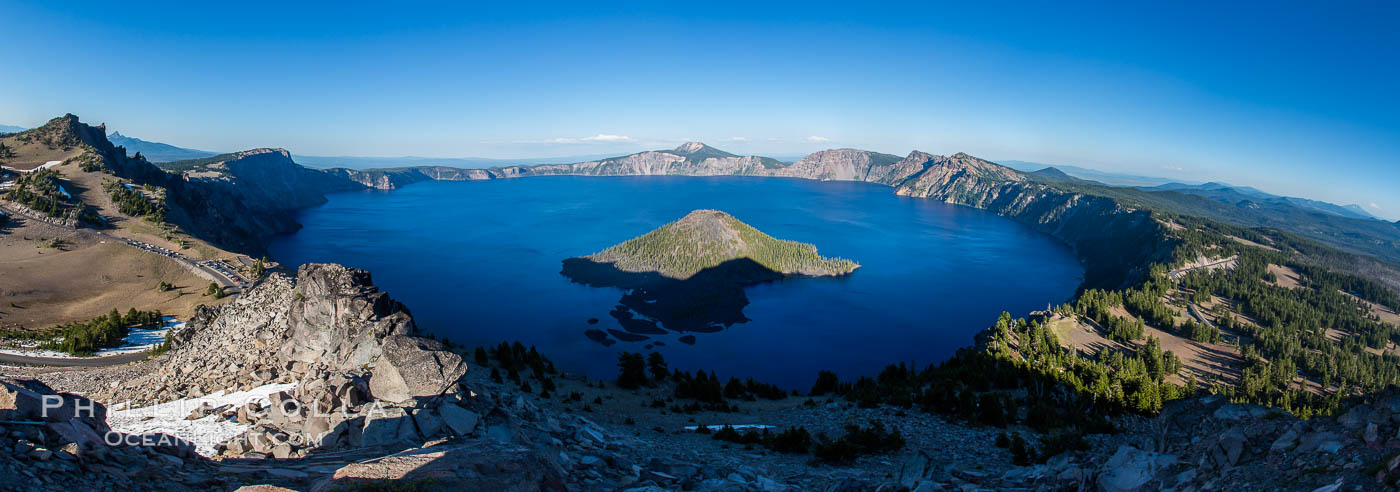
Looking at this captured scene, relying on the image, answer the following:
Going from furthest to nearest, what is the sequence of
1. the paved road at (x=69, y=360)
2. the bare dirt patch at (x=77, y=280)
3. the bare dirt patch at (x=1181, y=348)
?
the bare dirt patch at (x=1181, y=348) → the bare dirt patch at (x=77, y=280) → the paved road at (x=69, y=360)

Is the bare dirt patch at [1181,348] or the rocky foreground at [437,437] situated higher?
the rocky foreground at [437,437]

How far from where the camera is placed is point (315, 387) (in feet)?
56.6

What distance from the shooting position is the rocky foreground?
9859 millimetres

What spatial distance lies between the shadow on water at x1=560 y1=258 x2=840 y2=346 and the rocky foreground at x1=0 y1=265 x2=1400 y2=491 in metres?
55.1

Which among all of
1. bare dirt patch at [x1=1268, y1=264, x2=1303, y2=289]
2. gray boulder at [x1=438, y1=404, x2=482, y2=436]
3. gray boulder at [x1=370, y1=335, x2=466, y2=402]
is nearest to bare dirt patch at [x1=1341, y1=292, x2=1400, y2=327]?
bare dirt patch at [x1=1268, y1=264, x2=1303, y2=289]

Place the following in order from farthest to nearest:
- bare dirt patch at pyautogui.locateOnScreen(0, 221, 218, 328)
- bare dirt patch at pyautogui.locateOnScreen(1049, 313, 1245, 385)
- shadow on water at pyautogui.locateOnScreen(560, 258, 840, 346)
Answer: shadow on water at pyautogui.locateOnScreen(560, 258, 840, 346), bare dirt patch at pyautogui.locateOnScreen(1049, 313, 1245, 385), bare dirt patch at pyautogui.locateOnScreen(0, 221, 218, 328)

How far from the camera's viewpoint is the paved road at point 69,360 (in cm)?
3416

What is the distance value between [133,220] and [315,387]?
79.6 metres

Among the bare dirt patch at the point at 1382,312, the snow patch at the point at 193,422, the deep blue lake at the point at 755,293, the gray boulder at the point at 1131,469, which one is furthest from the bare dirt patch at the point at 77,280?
the bare dirt patch at the point at 1382,312

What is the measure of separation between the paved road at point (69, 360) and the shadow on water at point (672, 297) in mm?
48959

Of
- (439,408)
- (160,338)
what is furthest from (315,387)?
(160,338)

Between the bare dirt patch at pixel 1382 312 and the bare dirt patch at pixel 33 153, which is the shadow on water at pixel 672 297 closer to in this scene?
the bare dirt patch at pixel 33 153

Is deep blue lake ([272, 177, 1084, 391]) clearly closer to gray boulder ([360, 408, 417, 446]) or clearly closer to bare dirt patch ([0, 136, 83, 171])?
bare dirt patch ([0, 136, 83, 171])

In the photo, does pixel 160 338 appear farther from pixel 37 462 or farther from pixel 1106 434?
pixel 1106 434
